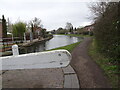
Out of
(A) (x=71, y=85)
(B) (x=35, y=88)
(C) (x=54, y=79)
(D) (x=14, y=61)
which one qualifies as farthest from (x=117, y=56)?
(D) (x=14, y=61)

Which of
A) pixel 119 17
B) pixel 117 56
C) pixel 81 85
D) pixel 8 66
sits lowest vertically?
pixel 81 85

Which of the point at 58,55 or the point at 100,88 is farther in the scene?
the point at 100,88

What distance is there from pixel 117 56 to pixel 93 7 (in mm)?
13339

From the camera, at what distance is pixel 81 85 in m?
2.69

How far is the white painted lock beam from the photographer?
1.39 m

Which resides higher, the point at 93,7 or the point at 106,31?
the point at 93,7

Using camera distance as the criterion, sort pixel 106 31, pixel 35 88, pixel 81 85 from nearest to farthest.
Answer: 1. pixel 35 88
2. pixel 81 85
3. pixel 106 31

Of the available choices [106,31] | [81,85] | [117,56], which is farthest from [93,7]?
[81,85]

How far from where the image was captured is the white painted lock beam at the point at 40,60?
1.39 m

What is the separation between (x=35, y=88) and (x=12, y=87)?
633 millimetres

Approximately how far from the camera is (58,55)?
1.38 metres

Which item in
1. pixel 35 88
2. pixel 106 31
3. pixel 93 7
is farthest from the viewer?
pixel 93 7

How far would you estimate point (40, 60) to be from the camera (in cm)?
145

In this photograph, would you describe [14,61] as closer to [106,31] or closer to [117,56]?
[117,56]
